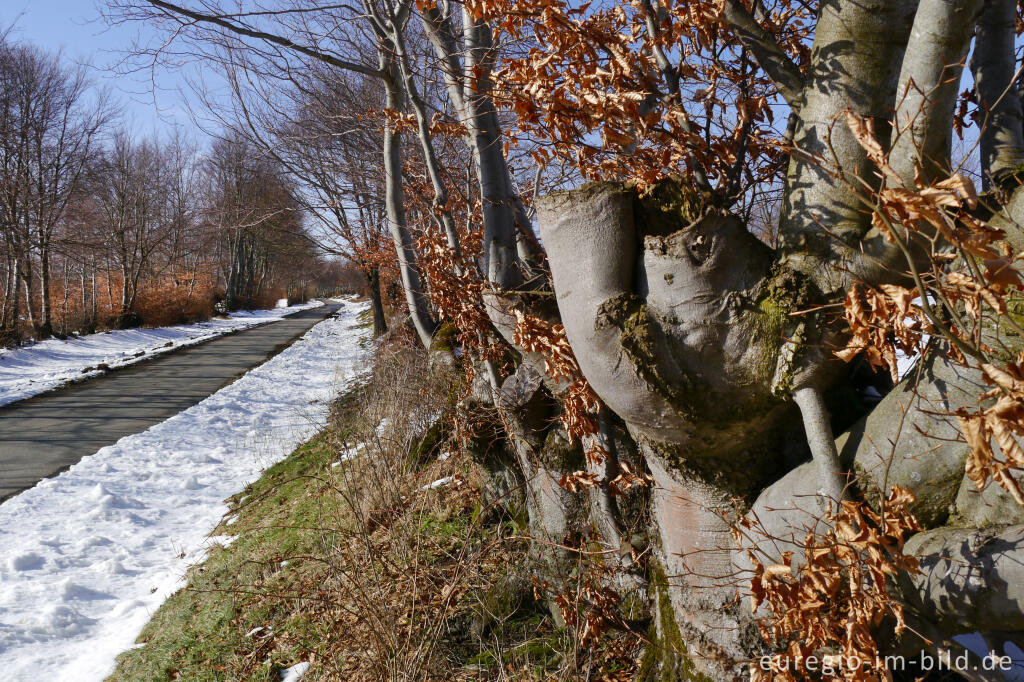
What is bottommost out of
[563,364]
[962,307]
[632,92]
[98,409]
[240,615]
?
[240,615]

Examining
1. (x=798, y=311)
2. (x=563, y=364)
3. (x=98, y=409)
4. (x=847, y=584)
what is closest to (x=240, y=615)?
(x=563, y=364)

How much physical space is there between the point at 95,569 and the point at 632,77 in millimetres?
6511

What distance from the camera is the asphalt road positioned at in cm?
830

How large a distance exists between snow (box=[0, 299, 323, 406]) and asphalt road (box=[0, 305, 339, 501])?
0.45m

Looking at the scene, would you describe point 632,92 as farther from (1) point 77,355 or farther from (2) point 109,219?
(2) point 109,219

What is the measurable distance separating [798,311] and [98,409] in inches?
→ 495

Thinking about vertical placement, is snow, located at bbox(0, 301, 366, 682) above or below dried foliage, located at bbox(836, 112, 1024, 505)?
below

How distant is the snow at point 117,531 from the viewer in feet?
15.7

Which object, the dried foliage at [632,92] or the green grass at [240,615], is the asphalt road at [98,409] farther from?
the dried foliage at [632,92]

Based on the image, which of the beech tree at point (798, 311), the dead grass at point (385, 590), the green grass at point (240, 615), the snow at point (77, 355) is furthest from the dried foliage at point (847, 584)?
the snow at point (77, 355)

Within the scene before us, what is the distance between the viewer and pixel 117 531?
6.52 meters

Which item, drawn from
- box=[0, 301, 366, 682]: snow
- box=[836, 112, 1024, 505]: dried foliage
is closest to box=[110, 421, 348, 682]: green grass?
box=[0, 301, 366, 682]: snow

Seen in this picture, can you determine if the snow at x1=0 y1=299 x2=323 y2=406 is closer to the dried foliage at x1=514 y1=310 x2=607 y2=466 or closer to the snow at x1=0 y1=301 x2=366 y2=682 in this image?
the snow at x1=0 y1=301 x2=366 y2=682

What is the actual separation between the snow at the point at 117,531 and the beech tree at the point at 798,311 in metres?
4.58
